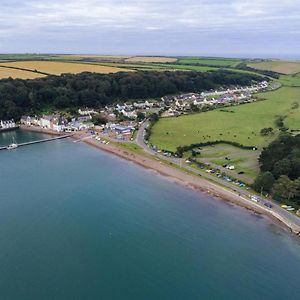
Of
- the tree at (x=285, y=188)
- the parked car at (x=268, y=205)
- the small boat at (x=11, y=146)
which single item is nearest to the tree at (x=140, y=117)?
the small boat at (x=11, y=146)

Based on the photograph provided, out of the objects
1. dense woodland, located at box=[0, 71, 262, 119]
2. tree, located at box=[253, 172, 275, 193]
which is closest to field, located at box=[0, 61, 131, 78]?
dense woodland, located at box=[0, 71, 262, 119]

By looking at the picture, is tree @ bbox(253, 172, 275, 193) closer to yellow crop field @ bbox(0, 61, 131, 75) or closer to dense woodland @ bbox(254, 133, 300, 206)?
dense woodland @ bbox(254, 133, 300, 206)

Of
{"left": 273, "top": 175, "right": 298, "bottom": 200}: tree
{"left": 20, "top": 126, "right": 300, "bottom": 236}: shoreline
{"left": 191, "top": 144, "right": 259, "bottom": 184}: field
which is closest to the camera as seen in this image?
{"left": 20, "top": 126, "right": 300, "bottom": 236}: shoreline

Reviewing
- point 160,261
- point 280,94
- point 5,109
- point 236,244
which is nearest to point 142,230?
point 160,261

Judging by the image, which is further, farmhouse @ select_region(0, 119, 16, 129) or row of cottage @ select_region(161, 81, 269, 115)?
row of cottage @ select_region(161, 81, 269, 115)

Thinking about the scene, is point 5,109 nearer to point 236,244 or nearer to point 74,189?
point 74,189

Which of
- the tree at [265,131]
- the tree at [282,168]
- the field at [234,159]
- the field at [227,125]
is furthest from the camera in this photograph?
the tree at [265,131]

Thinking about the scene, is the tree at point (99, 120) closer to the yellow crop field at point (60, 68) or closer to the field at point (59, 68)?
the field at point (59, 68)
